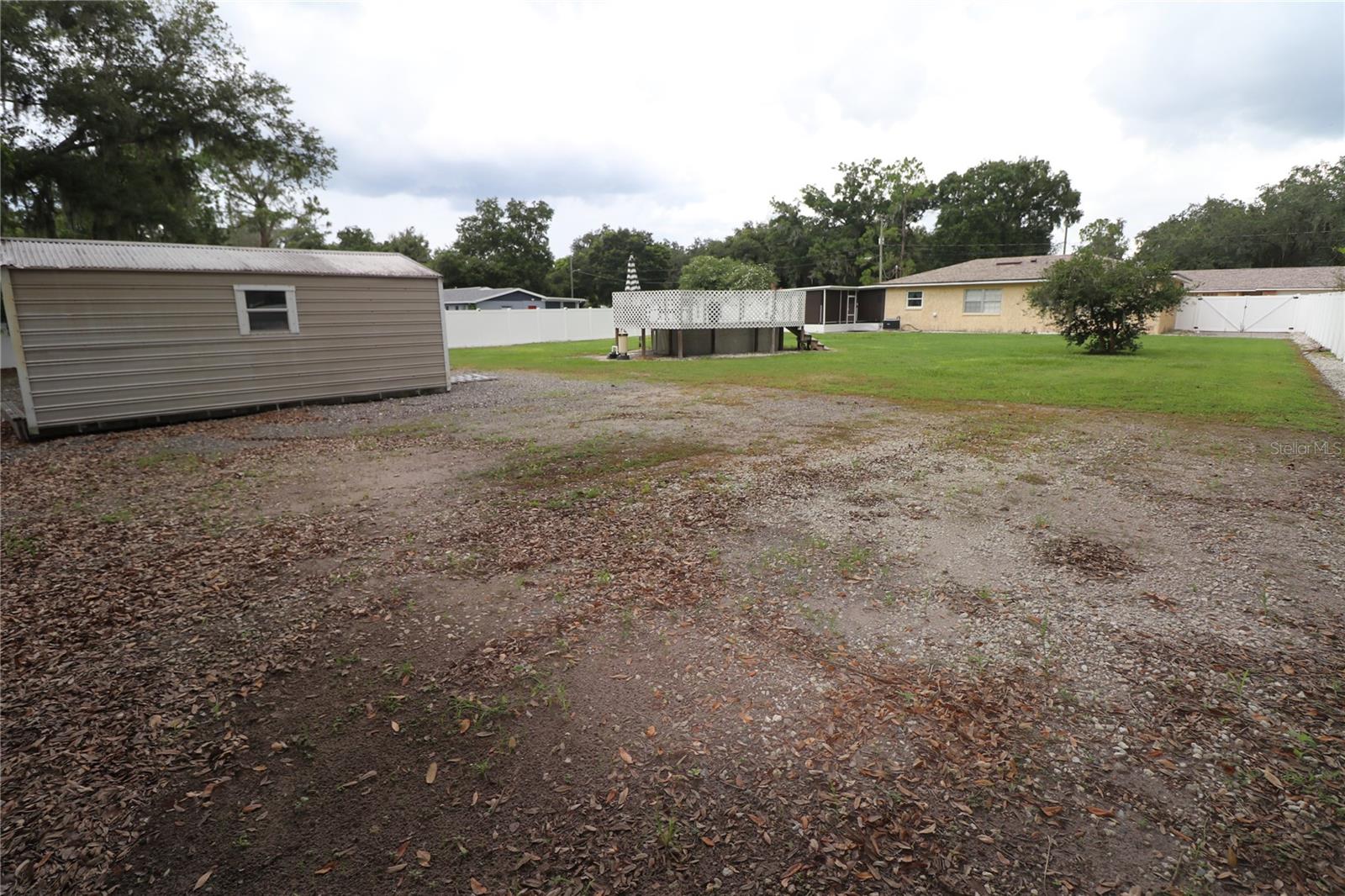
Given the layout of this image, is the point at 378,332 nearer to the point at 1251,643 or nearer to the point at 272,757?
the point at 272,757

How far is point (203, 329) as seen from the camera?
31.9 ft

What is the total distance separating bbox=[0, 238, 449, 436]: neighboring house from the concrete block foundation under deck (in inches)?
343

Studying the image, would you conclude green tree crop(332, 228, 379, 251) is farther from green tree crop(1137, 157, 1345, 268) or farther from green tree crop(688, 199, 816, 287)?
green tree crop(1137, 157, 1345, 268)

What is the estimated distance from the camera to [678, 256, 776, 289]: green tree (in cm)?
2817

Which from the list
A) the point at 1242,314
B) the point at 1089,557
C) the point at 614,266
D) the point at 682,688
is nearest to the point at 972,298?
the point at 1242,314

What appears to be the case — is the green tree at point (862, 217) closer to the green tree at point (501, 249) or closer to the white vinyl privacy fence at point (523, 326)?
the green tree at point (501, 249)

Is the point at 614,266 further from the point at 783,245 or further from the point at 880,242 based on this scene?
the point at 880,242

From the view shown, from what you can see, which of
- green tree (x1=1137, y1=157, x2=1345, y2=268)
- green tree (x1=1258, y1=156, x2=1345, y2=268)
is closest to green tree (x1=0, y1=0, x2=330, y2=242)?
green tree (x1=1137, y1=157, x2=1345, y2=268)

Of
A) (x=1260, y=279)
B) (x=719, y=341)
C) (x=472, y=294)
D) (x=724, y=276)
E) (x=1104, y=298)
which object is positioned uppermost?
(x=472, y=294)

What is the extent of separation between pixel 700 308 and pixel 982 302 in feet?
66.9

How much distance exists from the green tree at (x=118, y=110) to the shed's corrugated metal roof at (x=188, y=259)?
8.69m

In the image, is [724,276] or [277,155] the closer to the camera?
[277,155]

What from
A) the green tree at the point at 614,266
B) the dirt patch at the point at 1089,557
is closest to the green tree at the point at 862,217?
the green tree at the point at 614,266

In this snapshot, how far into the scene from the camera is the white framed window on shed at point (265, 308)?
32.9ft
